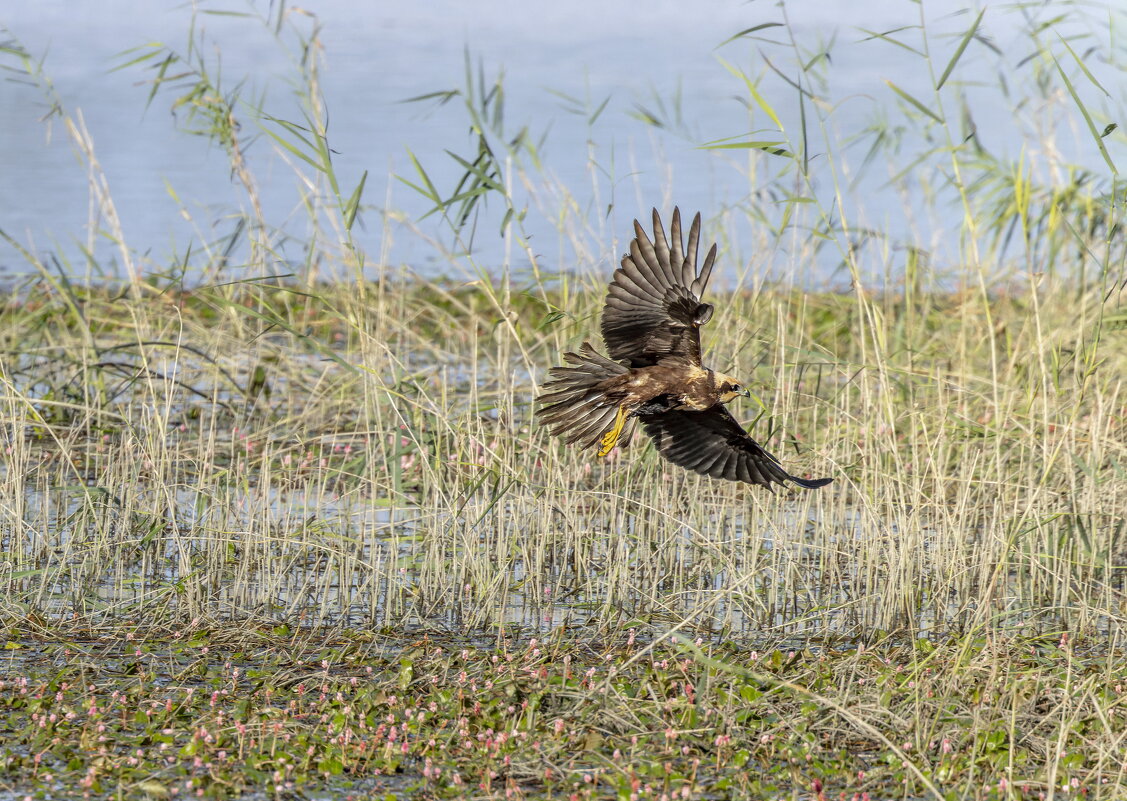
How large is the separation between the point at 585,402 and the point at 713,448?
23.4 inches

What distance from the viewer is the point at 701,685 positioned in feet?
13.0

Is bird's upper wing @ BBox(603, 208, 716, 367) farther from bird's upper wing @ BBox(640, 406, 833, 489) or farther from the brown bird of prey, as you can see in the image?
bird's upper wing @ BBox(640, 406, 833, 489)

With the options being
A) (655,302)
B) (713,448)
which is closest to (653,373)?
(655,302)

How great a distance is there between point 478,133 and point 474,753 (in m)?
2.85

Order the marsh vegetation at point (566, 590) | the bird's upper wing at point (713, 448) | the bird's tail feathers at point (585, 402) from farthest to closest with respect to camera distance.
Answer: the bird's upper wing at point (713, 448) → the bird's tail feathers at point (585, 402) → the marsh vegetation at point (566, 590)

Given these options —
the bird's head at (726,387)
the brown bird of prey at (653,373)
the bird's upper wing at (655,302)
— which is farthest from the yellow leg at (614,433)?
the bird's head at (726,387)

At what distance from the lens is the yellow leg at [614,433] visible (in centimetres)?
499

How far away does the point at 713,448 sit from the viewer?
17.3 feet

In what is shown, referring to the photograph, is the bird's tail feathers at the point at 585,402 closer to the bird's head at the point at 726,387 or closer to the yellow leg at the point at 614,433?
the yellow leg at the point at 614,433

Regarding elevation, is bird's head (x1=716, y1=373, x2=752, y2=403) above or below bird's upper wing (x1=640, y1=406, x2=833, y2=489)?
above

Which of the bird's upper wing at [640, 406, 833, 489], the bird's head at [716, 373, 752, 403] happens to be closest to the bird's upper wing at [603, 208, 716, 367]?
the bird's head at [716, 373, 752, 403]

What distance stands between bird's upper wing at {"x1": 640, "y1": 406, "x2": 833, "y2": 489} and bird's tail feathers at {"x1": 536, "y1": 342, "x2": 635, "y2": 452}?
0.27 m

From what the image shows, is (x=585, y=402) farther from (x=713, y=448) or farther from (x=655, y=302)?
(x=713, y=448)

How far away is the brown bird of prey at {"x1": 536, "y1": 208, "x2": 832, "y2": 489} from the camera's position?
481 cm
